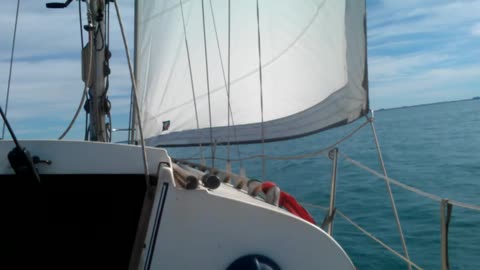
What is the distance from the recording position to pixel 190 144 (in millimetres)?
4273

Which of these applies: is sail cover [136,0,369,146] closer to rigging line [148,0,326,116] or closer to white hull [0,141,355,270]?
rigging line [148,0,326,116]

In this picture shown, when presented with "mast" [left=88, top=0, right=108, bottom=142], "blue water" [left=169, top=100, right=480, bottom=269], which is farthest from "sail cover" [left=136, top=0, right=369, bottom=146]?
"mast" [left=88, top=0, right=108, bottom=142]

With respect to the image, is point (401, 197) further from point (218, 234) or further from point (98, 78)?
point (218, 234)

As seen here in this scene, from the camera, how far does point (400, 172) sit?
13586 mm

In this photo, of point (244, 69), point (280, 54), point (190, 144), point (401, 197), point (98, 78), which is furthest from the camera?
point (401, 197)

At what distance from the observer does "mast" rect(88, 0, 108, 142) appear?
3.18 meters

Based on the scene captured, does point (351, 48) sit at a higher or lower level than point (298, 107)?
higher

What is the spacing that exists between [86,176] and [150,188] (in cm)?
24

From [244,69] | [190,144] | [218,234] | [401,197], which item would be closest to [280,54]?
[244,69]

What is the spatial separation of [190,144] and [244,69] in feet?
2.53

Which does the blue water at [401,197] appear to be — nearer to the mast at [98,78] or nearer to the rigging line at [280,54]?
the rigging line at [280,54]

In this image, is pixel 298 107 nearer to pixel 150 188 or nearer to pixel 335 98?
pixel 335 98

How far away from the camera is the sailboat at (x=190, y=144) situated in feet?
5.96

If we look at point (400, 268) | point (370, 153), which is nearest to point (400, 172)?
point (370, 153)
